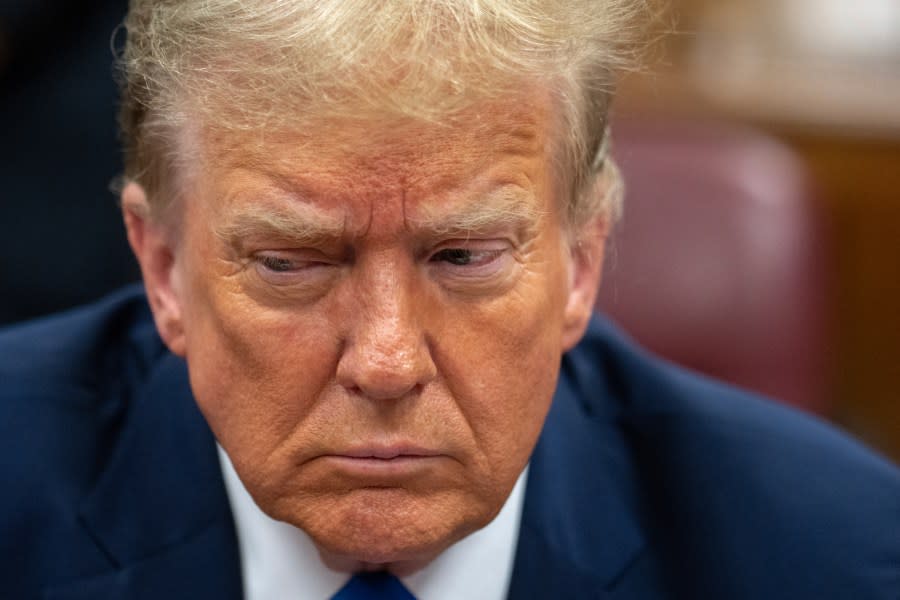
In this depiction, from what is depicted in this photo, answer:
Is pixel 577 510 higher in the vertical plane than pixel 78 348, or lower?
lower

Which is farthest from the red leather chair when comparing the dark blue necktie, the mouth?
the mouth

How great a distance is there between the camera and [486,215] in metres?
1.48

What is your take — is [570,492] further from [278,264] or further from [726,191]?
[726,191]

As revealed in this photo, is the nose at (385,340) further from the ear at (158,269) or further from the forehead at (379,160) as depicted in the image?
the ear at (158,269)

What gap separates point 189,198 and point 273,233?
16 cm

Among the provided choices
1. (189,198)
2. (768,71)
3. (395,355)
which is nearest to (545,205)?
(395,355)

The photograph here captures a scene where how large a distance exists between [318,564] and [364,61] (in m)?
0.65

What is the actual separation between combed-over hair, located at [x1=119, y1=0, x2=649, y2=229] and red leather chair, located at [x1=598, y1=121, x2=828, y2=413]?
85cm

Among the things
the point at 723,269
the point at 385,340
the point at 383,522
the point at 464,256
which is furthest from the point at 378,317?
the point at 723,269

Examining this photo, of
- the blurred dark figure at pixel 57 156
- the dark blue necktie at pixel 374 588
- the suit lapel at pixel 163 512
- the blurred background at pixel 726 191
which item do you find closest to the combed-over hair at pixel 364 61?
the blurred background at pixel 726 191

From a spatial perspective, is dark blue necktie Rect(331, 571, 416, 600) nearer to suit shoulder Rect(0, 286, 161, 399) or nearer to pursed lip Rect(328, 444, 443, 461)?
pursed lip Rect(328, 444, 443, 461)

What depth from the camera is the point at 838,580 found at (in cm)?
182

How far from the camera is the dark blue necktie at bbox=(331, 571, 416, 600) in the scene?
1.70m

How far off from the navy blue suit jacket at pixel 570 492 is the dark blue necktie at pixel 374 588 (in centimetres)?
15
